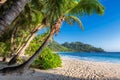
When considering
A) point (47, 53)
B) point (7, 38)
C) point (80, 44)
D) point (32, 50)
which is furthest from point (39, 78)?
point (80, 44)

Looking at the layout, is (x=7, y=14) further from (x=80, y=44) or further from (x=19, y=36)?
(x=80, y=44)

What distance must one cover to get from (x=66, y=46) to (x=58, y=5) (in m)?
138

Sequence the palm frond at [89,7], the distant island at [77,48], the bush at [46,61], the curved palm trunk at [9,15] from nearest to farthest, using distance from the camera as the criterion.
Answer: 1. the curved palm trunk at [9,15]
2. the palm frond at [89,7]
3. the bush at [46,61]
4. the distant island at [77,48]

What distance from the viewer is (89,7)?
897 centimetres

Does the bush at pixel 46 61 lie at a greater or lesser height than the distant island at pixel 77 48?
lesser

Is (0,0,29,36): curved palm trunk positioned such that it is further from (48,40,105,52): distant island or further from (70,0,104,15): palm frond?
(48,40,105,52): distant island

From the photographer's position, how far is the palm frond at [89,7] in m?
8.95

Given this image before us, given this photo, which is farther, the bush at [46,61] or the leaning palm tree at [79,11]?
the bush at [46,61]

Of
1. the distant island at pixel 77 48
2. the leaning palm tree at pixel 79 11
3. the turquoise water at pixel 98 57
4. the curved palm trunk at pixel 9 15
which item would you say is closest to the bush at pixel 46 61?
the leaning palm tree at pixel 79 11

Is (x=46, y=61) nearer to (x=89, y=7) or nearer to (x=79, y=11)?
(x=79, y=11)

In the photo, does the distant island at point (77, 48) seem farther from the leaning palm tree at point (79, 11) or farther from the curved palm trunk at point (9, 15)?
the curved palm trunk at point (9, 15)

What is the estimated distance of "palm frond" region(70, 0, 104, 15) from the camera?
8945mm

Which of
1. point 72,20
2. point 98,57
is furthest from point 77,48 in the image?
point 72,20

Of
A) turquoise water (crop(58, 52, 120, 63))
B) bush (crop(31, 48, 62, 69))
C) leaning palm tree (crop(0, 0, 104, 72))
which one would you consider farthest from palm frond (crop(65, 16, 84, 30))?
turquoise water (crop(58, 52, 120, 63))
